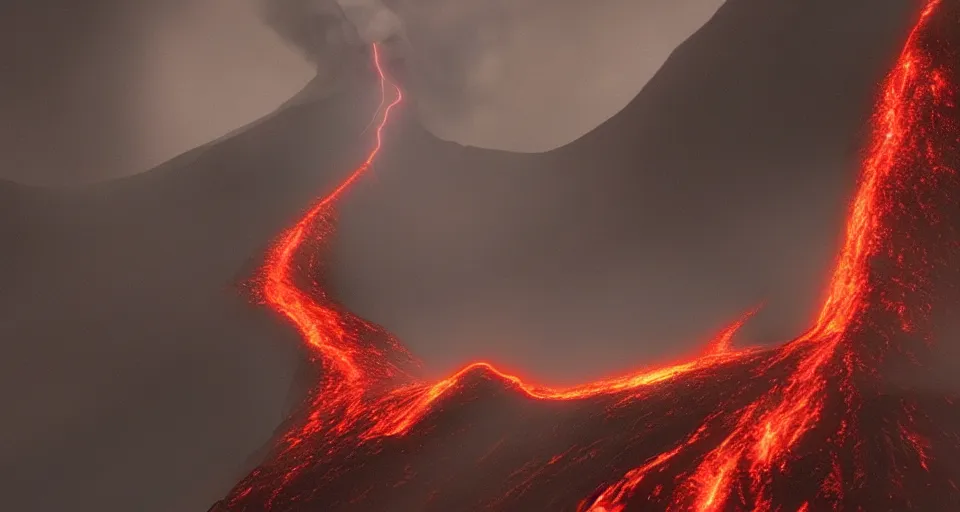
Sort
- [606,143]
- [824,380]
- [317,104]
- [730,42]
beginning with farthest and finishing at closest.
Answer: [317,104], [606,143], [730,42], [824,380]

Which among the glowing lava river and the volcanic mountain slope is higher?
the volcanic mountain slope

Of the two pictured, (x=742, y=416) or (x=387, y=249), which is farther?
(x=387, y=249)

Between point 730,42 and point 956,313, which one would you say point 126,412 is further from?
point 730,42

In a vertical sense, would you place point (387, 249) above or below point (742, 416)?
above

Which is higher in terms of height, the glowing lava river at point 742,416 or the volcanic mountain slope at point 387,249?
the volcanic mountain slope at point 387,249

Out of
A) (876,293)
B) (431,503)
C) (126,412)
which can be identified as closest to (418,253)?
(126,412)
